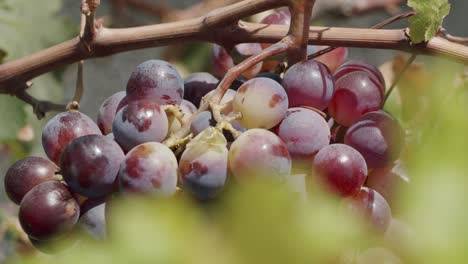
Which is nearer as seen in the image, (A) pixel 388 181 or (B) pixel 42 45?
(A) pixel 388 181

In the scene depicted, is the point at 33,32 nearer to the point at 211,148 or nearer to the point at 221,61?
the point at 221,61

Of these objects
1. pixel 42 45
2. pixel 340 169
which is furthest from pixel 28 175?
pixel 42 45

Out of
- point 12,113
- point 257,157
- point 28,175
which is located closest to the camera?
point 257,157

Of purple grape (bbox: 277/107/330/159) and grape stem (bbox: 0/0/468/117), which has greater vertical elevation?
grape stem (bbox: 0/0/468/117)

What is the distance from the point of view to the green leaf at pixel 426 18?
545mm

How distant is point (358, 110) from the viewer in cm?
58

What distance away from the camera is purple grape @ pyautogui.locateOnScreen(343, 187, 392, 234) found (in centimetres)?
50

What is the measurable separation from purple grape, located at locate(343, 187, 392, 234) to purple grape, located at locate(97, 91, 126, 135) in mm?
224

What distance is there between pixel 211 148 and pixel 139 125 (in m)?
0.07

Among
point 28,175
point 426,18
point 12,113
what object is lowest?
point 12,113

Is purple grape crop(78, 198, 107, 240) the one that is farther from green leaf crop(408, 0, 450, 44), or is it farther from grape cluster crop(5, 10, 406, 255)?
green leaf crop(408, 0, 450, 44)

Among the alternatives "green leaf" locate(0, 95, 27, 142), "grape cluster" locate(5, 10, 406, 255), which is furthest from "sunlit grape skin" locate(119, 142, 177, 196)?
"green leaf" locate(0, 95, 27, 142)

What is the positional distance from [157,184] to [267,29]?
0.63 feet

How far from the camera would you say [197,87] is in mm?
612
